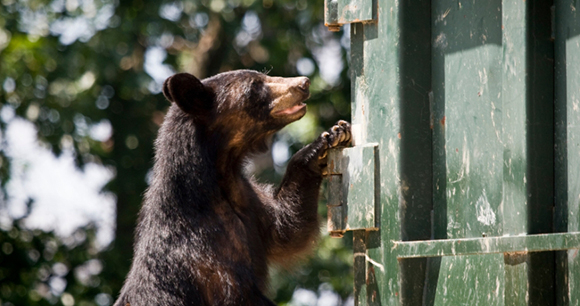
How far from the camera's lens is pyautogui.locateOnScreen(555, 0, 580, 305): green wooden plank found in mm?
2727

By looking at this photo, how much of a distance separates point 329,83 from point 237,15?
1751 mm

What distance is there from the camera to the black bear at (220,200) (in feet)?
14.6

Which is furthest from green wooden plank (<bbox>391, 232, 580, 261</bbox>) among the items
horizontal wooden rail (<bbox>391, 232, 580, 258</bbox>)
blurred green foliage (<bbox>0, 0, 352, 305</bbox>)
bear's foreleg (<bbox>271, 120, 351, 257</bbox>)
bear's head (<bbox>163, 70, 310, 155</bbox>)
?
blurred green foliage (<bbox>0, 0, 352, 305</bbox>)

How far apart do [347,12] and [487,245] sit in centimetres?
139

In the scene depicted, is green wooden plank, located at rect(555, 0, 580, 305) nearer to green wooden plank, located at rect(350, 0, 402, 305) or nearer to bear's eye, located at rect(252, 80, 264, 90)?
green wooden plank, located at rect(350, 0, 402, 305)

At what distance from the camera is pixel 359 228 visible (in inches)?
140

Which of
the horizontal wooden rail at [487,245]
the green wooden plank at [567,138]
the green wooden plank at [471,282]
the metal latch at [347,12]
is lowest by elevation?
the green wooden plank at [471,282]

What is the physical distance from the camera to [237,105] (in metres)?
4.87

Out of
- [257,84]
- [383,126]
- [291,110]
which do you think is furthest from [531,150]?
[257,84]

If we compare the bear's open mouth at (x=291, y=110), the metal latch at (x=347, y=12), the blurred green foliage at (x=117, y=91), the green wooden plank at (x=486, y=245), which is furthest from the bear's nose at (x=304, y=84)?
the blurred green foliage at (x=117, y=91)

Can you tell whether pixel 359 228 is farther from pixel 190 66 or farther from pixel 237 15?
pixel 190 66

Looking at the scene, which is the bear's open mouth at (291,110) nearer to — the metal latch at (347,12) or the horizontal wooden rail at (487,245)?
the metal latch at (347,12)

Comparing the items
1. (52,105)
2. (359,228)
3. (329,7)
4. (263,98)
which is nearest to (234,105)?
(263,98)

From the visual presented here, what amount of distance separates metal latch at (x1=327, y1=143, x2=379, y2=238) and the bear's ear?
1.18m
